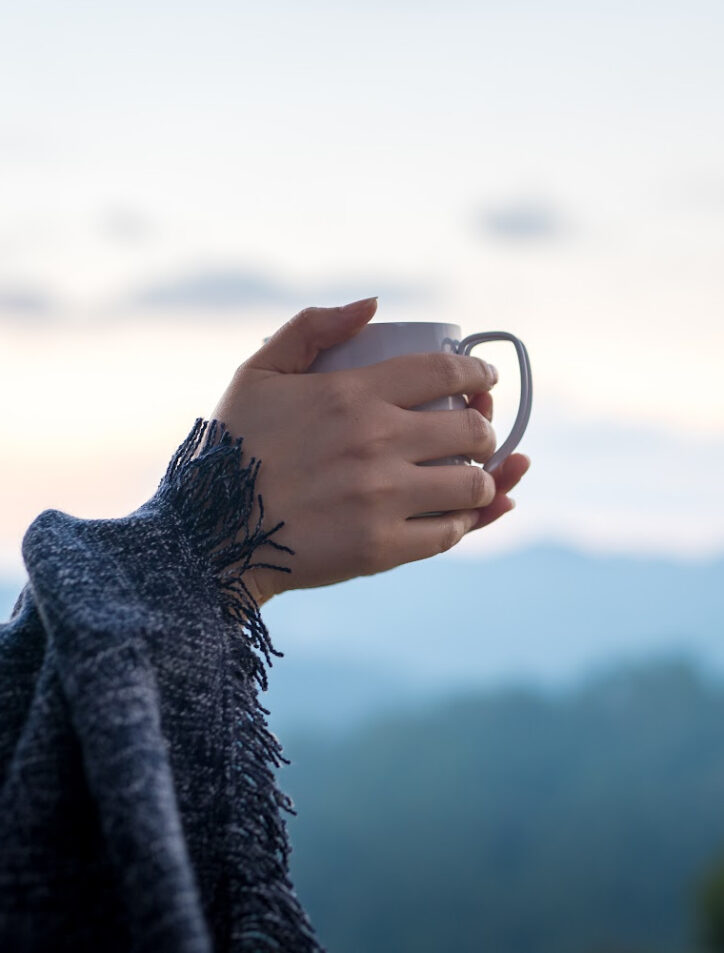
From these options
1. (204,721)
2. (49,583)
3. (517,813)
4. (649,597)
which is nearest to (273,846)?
(204,721)

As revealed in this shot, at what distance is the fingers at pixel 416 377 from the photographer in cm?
70

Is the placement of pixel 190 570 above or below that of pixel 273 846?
above

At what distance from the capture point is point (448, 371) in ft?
2.37

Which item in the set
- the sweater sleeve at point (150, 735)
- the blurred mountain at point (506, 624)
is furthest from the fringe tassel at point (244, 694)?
the blurred mountain at point (506, 624)

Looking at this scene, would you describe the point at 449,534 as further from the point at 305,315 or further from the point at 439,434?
the point at 305,315

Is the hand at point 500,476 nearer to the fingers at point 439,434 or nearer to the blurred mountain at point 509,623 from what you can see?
the fingers at point 439,434

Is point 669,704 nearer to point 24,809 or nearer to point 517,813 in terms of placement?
point 517,813

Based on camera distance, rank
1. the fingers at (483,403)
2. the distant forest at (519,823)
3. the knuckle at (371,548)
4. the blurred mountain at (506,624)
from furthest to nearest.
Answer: the blurred mountain at (506,624) < the distant forest at (519,823) < the fingers at (483,403) < the knuckle at (371,548)

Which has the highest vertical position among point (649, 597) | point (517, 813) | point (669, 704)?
point (649, 597)

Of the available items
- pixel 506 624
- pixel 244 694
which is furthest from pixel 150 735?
pixel 506 624

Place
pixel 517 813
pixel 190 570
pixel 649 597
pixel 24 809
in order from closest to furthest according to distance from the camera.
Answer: pixel 24 809 < pixel 190 570 < pixel 517 813 < pixel 649 597

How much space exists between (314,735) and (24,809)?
23978 millimetres

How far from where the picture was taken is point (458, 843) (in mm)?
23312

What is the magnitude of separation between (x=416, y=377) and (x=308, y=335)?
0.29ft
